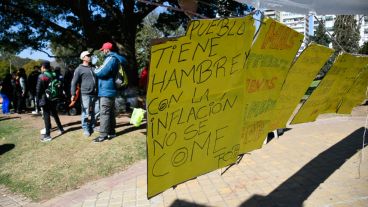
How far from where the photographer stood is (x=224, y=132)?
9.29ft

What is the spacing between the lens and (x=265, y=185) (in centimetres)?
525

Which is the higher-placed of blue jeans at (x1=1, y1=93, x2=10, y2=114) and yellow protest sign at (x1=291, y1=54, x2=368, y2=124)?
yellow protest sign at (x1=291, y1=54, x2=368, y2=124)

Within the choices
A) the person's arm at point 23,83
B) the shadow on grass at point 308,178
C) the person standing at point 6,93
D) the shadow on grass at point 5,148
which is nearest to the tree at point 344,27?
the shadow on grass at point 308,178

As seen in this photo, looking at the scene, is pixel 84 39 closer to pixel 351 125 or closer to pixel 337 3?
pixel 351 125

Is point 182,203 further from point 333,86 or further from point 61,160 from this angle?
point 61,160

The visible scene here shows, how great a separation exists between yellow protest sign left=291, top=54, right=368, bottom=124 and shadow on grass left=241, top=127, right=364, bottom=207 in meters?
1.15

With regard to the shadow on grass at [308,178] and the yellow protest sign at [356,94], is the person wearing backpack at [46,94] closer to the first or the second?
the shadow on grass at [308,178]

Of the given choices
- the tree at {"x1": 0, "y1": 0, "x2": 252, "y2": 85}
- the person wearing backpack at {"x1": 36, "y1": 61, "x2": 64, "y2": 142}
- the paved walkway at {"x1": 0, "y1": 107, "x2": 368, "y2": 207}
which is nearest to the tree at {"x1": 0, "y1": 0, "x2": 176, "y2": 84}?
the tree at {"x1": 0, "y1": 0, "x2": 252, "y2": 85}

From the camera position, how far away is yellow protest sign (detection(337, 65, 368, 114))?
15.6 feet

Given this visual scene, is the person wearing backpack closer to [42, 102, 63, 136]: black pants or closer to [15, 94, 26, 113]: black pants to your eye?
[42, 102, 63, 136]: black pants

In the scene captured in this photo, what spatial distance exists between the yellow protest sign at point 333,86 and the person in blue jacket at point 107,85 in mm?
4242

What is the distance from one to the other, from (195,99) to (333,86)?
2.39 m

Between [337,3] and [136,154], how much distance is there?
177 inches

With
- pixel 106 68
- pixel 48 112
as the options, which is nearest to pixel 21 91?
pixel 48 112
